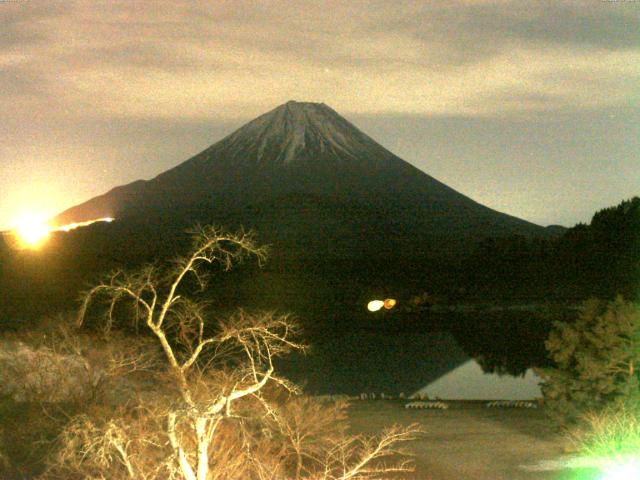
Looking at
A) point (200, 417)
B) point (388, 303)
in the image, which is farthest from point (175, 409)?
point (388, 303)

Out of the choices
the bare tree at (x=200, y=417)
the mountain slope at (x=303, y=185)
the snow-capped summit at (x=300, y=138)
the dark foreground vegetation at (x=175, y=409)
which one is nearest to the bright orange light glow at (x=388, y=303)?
the dark foreground vegetation at (x=175, y=409)

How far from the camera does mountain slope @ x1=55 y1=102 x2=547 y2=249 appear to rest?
117750 mm

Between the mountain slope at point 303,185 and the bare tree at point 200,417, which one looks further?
the mountain slope at point 303,185

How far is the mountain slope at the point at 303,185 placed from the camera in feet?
386

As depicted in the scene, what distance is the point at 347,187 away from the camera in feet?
416

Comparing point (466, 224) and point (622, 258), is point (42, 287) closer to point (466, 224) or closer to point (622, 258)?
point (622, 258)

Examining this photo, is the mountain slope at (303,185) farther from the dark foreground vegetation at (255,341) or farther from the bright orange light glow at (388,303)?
the bright orange light glow at (388,303)

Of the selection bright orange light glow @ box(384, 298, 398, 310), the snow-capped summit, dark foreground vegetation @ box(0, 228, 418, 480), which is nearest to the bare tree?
dark foreground vegetation @ box(0, 228, 418, 480)

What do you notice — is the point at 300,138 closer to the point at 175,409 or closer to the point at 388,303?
the point at 388,303

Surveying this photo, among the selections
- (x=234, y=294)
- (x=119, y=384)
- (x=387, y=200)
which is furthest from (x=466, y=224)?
(x=119, y=384)

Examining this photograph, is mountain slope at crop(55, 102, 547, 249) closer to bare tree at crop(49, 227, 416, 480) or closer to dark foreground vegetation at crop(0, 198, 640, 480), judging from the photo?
dark foreground vegetation at crop(0, 198, 640, 480)

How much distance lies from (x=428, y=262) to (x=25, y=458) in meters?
79.8

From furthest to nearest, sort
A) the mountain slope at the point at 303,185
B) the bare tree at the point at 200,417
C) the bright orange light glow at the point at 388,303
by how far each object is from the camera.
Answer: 1. the mountain slope at the point at 303,185
2. the bright orange light glow at the point at 388,303
3. the bare tree at the point at 200,417

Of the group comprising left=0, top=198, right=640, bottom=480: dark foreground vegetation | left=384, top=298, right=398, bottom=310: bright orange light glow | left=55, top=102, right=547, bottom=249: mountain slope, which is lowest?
left=384, top=298, right=398, bottom=310: bright orange light glow
